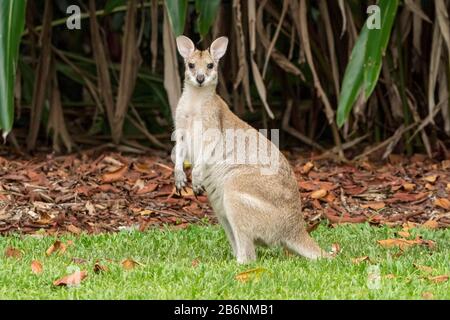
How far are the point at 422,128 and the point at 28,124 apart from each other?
13.4ft

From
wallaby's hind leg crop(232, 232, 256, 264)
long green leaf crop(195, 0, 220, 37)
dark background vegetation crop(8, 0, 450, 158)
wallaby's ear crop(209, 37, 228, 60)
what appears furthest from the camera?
dark background vegetation crop(8, 0, 450, 158)

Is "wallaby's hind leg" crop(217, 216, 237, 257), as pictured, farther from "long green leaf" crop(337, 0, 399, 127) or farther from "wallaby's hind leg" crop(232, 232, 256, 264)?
"long green leaf" crop(337, 0, 399, 127)

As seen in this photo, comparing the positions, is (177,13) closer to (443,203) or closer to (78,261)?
(78,261)

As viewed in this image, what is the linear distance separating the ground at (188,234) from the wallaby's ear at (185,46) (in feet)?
3.87

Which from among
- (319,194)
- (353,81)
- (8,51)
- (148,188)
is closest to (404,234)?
(353,81)

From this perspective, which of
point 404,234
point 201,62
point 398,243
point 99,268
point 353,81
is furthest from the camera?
point 353,81

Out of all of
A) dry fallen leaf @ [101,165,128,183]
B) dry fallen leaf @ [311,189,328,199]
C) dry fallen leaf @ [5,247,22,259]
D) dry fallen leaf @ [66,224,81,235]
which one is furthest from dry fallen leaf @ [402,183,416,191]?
dry fallen leaf @ [5,247,22,259]

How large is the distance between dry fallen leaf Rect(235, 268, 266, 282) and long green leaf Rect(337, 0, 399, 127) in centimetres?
207

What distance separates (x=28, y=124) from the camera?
10.2m

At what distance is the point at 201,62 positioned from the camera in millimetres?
6016

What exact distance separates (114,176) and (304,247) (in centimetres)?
265

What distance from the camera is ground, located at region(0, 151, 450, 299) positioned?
480cm

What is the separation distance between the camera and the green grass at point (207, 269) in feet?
15.3

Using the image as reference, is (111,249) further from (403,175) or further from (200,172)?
(403,175)
